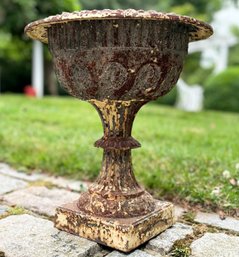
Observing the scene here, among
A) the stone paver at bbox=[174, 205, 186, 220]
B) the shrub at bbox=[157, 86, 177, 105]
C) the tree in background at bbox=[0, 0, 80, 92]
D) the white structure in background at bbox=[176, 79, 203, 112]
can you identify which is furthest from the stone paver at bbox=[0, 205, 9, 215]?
the shrub at bbox=[157, 86, 177, 105]

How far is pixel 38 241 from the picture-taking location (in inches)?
66.6

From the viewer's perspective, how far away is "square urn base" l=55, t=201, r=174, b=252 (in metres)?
1.65

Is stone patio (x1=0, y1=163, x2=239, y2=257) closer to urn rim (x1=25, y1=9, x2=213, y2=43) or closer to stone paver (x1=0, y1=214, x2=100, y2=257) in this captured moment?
stone paver (x1=0, y1=214, x2=100, y2=257)

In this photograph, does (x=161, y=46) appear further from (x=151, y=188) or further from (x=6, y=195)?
(x=6, y=195)

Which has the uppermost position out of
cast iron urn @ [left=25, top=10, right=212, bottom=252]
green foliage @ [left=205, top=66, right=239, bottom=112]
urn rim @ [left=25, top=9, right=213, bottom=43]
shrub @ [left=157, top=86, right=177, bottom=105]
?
urn rim @ [left=25, top=9, right=213, bottom=43]

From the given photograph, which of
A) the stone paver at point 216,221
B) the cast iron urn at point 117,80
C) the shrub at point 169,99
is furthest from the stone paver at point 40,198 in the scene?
the shrub at point 169,99

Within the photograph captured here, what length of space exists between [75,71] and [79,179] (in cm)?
126

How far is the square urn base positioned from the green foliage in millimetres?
7620

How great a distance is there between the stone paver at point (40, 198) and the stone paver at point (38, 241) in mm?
220

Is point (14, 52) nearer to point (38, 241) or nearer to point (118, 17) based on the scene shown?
point (38, 241)

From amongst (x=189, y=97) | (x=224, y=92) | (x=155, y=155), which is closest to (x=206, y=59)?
(x=189, y=97)

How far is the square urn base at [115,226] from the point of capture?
65.0 inches

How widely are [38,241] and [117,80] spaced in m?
0.74

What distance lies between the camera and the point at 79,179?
274 centimetres
